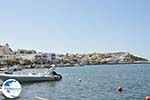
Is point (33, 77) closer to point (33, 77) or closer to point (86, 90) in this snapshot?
point (33, 77)

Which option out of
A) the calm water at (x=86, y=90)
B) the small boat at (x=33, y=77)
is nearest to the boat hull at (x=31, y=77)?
the small boat at (x=33, y=77)

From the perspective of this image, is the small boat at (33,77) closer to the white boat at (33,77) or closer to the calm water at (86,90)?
the white boat at (33,77)

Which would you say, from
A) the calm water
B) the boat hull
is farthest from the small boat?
the calm water

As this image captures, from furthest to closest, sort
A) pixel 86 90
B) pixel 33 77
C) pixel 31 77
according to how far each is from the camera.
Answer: pixel 33 77 → pixel 31 77 → pixel 86 90

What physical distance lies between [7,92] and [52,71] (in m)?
38.2

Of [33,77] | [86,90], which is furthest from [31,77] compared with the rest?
[86,90]

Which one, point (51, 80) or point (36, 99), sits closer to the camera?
point (36, 99)

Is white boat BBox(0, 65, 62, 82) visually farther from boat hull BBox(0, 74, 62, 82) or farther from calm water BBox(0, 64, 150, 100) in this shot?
calm water BBox(0, 64, 150, 100)

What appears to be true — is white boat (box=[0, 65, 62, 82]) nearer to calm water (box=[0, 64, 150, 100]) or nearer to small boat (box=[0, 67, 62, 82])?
small boat (box=[0, 67, 62, 82])

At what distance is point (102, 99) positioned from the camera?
101 feet

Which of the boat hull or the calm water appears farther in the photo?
the boat hull

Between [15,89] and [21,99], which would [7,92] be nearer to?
[15,89]

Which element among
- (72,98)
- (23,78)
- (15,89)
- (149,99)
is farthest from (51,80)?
(149,99)

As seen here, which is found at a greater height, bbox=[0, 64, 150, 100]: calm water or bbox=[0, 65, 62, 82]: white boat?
bbox=[0, 65, 62, 82]: white boat
